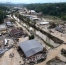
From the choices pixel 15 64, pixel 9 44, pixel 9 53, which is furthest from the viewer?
pixel 9 44

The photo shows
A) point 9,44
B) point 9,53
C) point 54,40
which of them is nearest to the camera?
point 9,53

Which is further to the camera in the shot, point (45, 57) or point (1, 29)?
point (1, 29)

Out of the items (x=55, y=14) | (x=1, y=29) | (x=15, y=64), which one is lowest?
(x=15, y=64)

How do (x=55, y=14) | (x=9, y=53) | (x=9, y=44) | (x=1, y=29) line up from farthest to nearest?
(x=55, y=14) < (x=1, y=29) < (x=9, y=44) < (x=9, y=53)

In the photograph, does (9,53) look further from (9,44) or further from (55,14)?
(55,14)

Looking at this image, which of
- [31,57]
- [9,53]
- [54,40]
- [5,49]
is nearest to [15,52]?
[9,53]

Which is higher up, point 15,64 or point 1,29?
point 1,29

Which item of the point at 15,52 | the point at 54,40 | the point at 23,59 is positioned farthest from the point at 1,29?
the point at 54,40

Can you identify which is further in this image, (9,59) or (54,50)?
(54,50)

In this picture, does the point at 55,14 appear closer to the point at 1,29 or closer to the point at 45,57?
the point at 1,29
